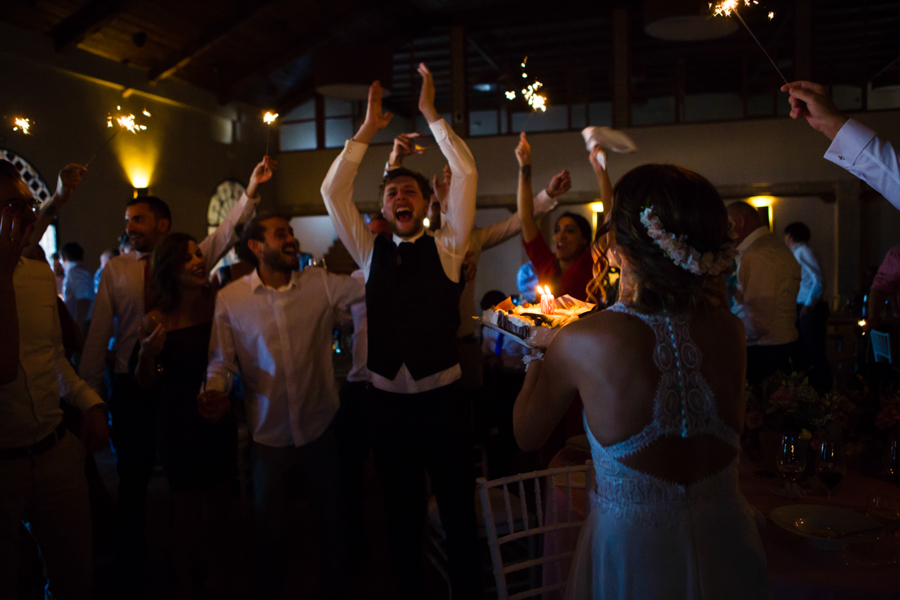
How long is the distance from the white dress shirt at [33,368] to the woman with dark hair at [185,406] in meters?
0.45

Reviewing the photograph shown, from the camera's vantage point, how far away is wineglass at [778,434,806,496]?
6.01 feet

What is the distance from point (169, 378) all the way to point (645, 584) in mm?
1964

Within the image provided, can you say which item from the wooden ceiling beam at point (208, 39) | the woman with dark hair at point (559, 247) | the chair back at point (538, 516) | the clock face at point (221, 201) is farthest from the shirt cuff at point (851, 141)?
the clock face at point (221, 201)

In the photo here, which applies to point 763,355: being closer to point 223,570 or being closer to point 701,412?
point 701,412

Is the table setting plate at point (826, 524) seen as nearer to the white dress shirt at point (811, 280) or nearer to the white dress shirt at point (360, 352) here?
the white dress shirt at point (360, 352)

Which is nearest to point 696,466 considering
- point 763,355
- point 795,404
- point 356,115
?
point 795,404

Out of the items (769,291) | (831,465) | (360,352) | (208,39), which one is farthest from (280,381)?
(208,39)

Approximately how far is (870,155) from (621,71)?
32.2 feet

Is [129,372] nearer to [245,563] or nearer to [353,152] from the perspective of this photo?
[245,563]

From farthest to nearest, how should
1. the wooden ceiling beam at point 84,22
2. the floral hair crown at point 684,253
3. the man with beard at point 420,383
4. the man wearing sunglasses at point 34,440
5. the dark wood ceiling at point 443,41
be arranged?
1. the dark wood ceiling at point 443,41
2. the wooden ceiling beam at point 84,22
3. the man with beard at point 420,383
4. the man wearing sunglasses at point 34,440
5. the floral hair crown at point 684,253

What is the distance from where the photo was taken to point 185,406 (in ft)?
8.08

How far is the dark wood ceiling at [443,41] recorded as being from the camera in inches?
319

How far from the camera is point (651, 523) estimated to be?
1.29 meters

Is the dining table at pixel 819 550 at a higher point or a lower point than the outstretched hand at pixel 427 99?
lower
